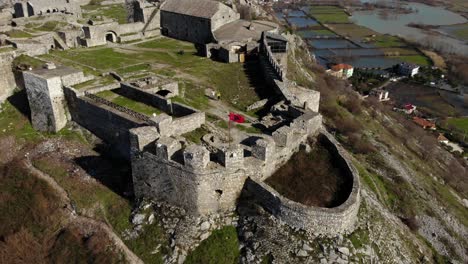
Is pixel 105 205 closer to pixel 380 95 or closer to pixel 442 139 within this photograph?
pixel 442 139

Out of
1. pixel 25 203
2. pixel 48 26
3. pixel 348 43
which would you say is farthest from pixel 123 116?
pixel 348 43

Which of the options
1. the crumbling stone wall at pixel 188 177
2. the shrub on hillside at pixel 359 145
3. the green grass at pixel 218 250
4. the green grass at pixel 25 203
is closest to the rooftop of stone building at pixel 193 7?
the shrub on hillside at pixel 359 145

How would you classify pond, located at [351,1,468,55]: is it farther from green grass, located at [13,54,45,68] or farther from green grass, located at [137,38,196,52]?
green grass, located at [13,54,45,68]

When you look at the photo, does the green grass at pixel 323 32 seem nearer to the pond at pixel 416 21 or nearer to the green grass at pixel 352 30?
the green grass at pixel 352 30

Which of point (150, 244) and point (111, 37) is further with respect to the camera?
point (111, 37)

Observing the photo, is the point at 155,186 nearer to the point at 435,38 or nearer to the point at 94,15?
the point at 94,15

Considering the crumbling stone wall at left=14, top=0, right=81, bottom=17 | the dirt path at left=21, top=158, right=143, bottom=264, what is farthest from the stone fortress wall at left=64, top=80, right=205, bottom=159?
the crumbling stone wall at left=14, top=0, right=81, bottom=17
